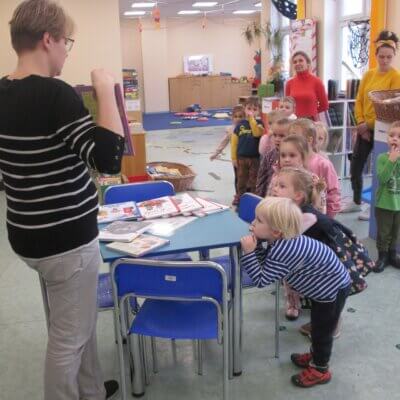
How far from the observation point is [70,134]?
1309mm

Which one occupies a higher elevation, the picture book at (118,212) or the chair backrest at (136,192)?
the chair backrest at (136,192)

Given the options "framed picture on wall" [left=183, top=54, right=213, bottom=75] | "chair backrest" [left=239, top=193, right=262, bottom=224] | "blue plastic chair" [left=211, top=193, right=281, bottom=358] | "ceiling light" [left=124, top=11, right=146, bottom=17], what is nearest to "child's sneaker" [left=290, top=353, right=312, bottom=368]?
"blue plastic chair" [left=211, top=193, right=281, bottom=358]

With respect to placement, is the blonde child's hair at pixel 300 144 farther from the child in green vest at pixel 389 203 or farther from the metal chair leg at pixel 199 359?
the metal chair leg at pixel 199 359

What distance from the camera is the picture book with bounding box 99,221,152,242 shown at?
1.89 meters

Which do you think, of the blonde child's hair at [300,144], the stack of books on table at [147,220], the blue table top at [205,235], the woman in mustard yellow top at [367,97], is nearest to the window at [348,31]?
the woman in mustard yellow top at [367,97]

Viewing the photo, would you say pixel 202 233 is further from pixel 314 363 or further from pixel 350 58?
pixel 350 58

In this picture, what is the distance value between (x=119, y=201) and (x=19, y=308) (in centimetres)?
95

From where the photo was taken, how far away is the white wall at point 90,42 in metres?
5.70

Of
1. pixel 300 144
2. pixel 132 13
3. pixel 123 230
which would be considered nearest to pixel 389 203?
pixel 300 144

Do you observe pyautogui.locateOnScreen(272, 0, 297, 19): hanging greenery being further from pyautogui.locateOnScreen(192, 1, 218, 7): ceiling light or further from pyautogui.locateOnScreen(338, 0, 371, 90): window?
pyautogui.locateOnScreen(192, 1, 218, 7): ceiling light

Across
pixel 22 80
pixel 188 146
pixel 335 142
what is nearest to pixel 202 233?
pixel 22 80

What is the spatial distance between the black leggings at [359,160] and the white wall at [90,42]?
3054 millimetres

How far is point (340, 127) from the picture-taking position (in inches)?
210

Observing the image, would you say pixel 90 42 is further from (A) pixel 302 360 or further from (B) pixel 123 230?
(A) pixel 302 360
